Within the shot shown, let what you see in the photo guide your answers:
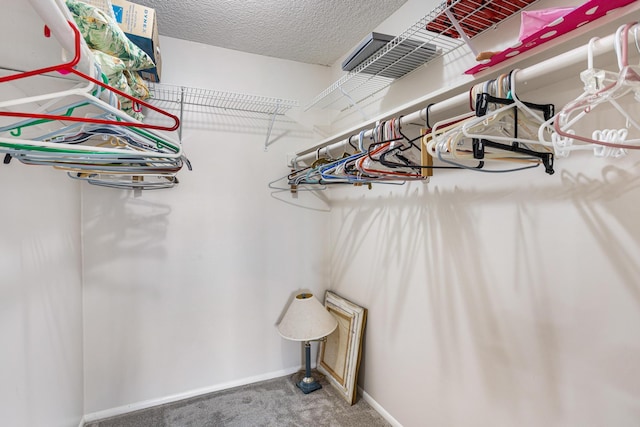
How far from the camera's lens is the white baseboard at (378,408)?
1893 millimetres

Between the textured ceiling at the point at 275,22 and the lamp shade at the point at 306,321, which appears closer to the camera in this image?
the textured ceiling at the point at 275,22

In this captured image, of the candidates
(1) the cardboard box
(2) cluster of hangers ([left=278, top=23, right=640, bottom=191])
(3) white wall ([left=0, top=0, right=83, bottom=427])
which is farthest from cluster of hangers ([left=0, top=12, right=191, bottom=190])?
(2) cluster of hangers ([left=278, top=23, right=640, bottom=191])

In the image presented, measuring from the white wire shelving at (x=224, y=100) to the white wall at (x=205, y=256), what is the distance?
0.20 feet

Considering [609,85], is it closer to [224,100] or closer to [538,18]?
[538,18]

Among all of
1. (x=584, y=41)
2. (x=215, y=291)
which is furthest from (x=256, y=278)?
(x=584, y=41)

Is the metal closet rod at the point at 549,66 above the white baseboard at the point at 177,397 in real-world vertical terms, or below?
above

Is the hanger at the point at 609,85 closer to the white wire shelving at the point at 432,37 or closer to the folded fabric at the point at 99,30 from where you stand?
the white wire shelving at the point at 432,37

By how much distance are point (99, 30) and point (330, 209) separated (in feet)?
6.41

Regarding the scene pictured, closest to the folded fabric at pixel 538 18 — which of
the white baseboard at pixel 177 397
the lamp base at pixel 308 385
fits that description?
the lamp base at pixel 308 385

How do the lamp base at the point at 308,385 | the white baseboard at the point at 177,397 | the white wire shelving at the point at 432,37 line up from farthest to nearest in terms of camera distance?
the lamp base at the point at 308,385 → the white baseboard at the point at 177,397 → the white wire shelving at the point at 432,37

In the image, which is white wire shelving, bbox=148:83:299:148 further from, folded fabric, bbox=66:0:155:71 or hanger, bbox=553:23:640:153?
hanger, bbox=553:23:640:153

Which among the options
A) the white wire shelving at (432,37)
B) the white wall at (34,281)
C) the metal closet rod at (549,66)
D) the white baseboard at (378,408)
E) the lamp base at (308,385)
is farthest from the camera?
the lamp base at (308,385)

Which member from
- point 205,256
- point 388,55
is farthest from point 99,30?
point 205,256

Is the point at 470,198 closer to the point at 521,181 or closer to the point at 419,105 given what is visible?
the point at 521,181
